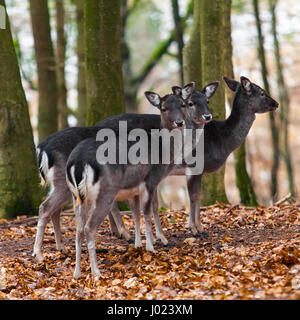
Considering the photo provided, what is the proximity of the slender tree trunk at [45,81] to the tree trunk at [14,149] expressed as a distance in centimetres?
364

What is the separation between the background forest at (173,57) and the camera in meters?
10.3

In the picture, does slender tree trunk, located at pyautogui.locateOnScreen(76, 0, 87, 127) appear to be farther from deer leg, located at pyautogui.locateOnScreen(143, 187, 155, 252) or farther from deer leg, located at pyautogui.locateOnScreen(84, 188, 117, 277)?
deer leg, located at pyautogui.locateOnScreen(84, 188, 117, 277)

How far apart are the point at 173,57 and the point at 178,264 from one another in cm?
1435

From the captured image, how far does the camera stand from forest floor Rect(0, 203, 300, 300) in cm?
579

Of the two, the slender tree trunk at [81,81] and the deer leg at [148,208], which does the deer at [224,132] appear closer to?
the deer leg at [148,208]

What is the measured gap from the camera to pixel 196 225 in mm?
8586

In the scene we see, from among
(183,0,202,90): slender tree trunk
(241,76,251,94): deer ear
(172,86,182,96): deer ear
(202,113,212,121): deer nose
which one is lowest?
(202,113,212,121): deer nose

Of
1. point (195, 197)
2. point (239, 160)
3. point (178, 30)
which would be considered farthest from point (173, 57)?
point (195, 197)

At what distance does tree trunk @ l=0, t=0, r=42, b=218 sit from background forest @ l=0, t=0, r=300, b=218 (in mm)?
1232

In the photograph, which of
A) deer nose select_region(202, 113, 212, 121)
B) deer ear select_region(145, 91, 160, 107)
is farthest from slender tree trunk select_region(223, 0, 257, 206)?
deer ear select_region(145, 91, 160, 107)

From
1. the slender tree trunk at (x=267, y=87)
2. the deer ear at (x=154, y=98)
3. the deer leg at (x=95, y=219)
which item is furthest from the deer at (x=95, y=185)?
the slender tree trunk at (x=267, y=87)

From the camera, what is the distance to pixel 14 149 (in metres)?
10.1
